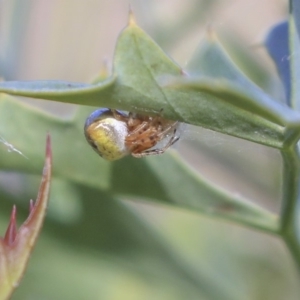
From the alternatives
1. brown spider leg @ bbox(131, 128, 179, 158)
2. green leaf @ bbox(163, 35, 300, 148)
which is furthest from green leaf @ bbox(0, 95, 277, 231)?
green leaf @ bbox(163, 35, 300, 148)

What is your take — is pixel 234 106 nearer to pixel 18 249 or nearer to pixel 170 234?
pixel 18 249

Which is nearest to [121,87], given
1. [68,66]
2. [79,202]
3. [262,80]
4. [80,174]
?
[80,174]

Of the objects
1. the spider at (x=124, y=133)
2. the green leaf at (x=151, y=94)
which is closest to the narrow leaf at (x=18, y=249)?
the green leaf at (x=151, y=94)

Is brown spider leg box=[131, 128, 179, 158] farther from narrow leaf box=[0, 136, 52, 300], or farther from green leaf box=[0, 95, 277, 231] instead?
narrow leaf box=[0, 136, 52, 300]

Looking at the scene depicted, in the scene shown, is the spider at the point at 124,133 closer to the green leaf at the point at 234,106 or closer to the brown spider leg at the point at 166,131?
the brown spider leg at the point at 166,131

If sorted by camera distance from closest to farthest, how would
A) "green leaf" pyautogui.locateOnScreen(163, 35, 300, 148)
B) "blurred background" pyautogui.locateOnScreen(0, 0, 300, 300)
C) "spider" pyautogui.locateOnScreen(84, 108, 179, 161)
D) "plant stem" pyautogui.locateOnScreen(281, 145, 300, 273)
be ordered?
"green leaf" pyautogui.locateOnScreen(163, 35, 300, 148)
"plant stem" pyautogui.locateOnScreen(281, 145, 300, 273)
"spider" pyautogui.locateOnScreen(84, 108, 179, 161)
"blurred background" pyautogui.locateOnScreen(0, 0, 300, 300)

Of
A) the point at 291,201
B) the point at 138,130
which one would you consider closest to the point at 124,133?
the point at 138,130

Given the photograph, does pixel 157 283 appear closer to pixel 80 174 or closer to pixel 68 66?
pixel 80 174

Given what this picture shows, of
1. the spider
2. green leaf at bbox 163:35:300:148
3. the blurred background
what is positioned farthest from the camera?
the blurred background
